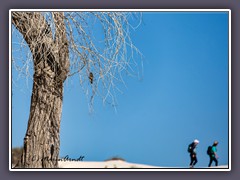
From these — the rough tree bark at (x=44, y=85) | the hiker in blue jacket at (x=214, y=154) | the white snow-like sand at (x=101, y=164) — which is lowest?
the white snow-like sand at (x=101, y=164)

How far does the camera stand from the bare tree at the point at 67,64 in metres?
12.6

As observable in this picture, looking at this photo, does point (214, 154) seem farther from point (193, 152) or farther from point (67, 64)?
point (67, 64)

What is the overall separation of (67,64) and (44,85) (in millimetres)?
258

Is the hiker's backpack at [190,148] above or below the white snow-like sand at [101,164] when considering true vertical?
above

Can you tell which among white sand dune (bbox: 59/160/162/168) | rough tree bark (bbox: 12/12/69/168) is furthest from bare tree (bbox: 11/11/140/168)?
white sand dune (bbox: 59/160/162/168)

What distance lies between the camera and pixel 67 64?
41.6 feet

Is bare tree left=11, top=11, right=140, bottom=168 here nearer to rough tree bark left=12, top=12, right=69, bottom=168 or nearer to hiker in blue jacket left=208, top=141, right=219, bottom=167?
rough tree bark left=12, top=12, right=69, bottom=168

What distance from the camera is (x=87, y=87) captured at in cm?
1266

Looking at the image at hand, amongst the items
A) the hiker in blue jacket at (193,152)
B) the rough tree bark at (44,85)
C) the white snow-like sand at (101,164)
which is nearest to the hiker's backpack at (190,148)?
the hiker in blue jacket at (193,152)

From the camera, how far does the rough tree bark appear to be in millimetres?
12570

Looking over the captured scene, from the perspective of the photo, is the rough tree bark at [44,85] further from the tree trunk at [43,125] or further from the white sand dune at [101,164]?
the white sand dune at [101,164]

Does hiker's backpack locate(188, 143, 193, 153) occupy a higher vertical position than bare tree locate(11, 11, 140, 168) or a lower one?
lower

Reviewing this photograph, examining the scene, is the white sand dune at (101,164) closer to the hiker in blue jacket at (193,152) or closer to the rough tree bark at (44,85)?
the rough tree bark at (44,85)
